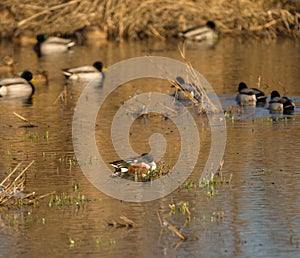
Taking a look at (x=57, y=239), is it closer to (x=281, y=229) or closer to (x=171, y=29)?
(x=281, y=229)

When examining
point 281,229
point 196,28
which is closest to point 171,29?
point 196,28

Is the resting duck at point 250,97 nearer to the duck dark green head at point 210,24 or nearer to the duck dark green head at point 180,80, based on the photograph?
the duck dark green head at point 180,80

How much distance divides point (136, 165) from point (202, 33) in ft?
67.9

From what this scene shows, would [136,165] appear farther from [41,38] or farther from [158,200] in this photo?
[41,38]

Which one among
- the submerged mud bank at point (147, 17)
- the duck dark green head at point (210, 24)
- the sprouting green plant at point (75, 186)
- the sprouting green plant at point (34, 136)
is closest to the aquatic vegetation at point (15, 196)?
the sprouting green plant at point (75, 186)

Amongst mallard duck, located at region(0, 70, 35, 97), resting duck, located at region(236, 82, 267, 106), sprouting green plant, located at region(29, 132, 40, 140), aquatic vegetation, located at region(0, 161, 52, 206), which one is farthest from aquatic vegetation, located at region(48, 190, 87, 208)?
mallard duck, located at region(0, 70, 35, 97)

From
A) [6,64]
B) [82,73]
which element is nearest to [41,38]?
[6,64]

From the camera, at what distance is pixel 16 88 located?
850 inches

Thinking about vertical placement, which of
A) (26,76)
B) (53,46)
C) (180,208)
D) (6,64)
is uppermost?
(180,208)

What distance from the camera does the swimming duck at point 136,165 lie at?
11523mm

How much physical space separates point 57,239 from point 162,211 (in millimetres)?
1419

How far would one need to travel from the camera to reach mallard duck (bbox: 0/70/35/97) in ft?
70.0

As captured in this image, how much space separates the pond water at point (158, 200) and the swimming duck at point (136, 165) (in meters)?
0.46

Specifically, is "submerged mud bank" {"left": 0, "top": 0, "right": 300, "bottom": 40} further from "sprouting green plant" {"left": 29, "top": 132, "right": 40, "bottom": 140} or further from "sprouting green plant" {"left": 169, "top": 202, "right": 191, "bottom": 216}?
"sprouting green plant" {"left": 169, "top": 202, "right": 191, "bottom": 216}
